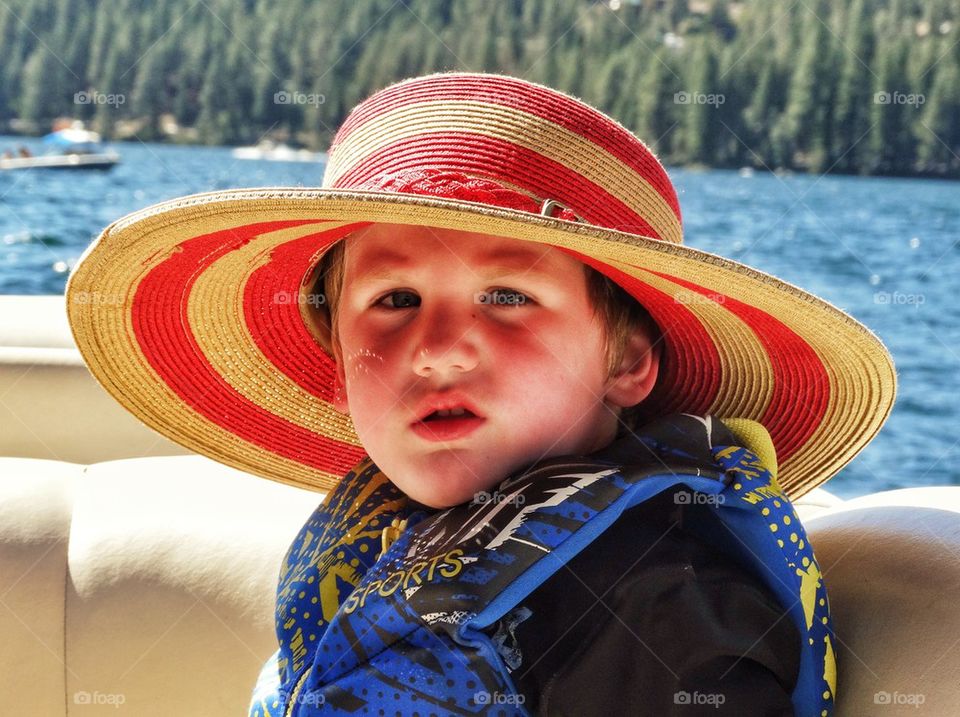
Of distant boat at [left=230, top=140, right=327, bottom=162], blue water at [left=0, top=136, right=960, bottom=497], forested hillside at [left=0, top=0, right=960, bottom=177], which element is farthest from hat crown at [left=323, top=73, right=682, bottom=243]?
distant boat at [left=230, top=140, right=327, bottom=162]

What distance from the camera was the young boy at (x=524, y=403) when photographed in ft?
2.65

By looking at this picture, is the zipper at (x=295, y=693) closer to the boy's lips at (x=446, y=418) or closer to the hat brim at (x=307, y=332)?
the boy's lips at (x=446, y=418)

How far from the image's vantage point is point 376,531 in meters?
1.09

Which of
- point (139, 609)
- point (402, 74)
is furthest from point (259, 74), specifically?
point (139, 609)

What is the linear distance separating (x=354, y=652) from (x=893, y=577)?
0.41 meters

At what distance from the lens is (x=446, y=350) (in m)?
0.91

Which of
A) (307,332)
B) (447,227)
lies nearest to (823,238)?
(307,332)

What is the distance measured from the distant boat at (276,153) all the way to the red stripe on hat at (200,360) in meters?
15.8

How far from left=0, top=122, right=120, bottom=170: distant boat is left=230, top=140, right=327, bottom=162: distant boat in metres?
2.55

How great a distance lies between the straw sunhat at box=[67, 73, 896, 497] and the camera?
873 mm

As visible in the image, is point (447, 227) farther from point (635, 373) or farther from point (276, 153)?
point (276, 153)

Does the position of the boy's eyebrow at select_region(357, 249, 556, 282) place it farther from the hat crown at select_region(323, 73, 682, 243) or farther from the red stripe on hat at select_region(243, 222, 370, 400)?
the red stripe on hat at select_region(243, 222, 370, 400)

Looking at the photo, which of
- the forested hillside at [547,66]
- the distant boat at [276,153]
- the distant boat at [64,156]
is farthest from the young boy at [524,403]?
the distant boat at [276,153]

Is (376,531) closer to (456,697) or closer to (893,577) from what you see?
(456,697)
